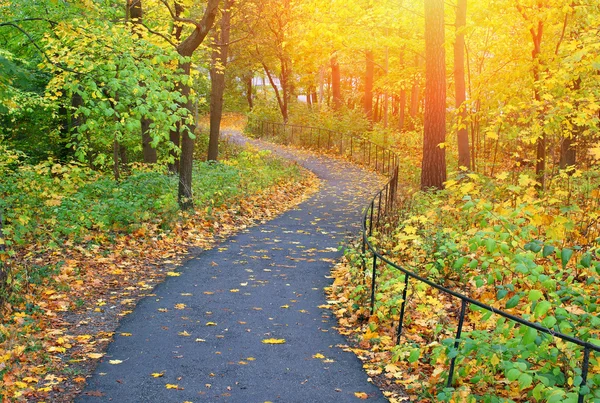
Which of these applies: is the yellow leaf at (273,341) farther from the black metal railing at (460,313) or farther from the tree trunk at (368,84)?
the tree trunk at (368,84)

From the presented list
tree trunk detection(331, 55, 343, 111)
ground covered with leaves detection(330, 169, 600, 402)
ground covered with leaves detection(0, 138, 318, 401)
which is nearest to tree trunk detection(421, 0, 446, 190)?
ground covered with leaves detection(0, 138, 318, 401)

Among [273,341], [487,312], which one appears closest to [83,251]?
[273,341]

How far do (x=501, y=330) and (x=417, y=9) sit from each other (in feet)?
62.7

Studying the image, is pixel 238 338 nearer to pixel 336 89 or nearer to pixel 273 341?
pixel 273 341

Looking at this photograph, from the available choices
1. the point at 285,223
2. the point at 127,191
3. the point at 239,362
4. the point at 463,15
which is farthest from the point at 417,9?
the point at 239,362

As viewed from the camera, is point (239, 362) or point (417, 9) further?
point (417, 9)

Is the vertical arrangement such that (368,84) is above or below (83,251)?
above

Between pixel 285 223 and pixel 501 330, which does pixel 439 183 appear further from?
pixel 501 330

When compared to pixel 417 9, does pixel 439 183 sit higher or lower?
lower

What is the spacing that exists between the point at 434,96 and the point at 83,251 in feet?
33.7

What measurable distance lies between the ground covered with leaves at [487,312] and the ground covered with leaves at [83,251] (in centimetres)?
332

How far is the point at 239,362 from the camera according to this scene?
239 inches

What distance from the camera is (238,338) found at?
679 centimetres

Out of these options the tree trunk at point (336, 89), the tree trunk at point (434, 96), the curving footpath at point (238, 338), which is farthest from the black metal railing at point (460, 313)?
the tree trunk at point (336, 89)
